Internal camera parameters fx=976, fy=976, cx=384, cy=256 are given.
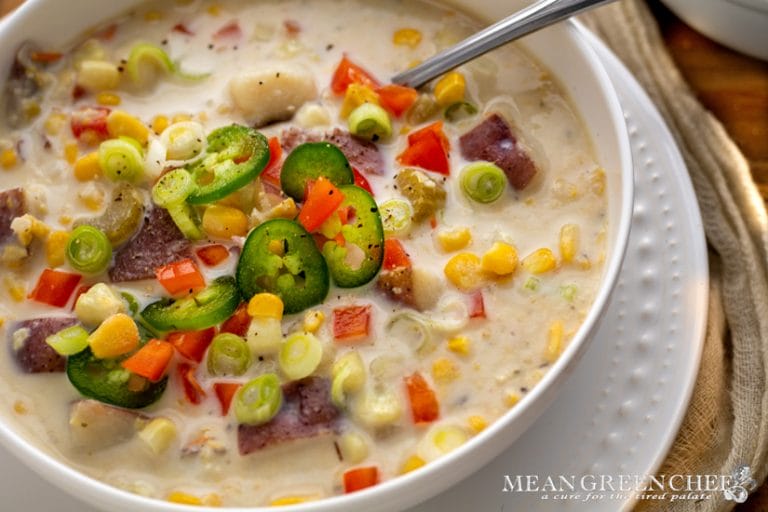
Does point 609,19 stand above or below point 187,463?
above

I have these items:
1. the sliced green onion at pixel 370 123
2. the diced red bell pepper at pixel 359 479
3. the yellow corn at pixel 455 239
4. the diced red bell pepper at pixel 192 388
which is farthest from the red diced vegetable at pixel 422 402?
the sliced green onion at pixel 370 123

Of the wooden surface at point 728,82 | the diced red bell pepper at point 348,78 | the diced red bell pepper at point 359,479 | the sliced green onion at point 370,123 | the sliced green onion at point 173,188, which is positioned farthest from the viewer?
the wooden surface at point 728,82

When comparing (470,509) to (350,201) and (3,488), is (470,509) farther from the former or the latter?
(3,488)

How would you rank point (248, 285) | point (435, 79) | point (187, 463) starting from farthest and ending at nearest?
point (435, 79), point (248, 285), point (187, 463)

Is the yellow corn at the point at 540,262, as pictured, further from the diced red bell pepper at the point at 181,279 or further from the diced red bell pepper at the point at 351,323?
the diced red bell pepper at the point at 181,279

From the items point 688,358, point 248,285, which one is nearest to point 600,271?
point 688,358

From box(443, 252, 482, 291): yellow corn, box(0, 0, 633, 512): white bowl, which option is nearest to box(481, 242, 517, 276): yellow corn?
box(443, 252, 482, 291): yellow corn
